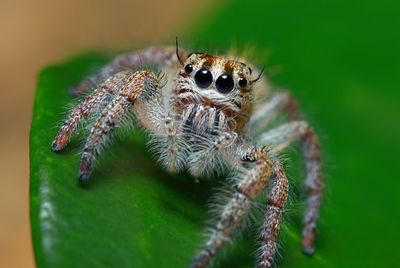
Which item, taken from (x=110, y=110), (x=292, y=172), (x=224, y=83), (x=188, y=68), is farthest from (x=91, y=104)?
(x=292, y=172)

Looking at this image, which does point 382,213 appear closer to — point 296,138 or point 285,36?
point 296,138

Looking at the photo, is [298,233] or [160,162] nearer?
[160,162]

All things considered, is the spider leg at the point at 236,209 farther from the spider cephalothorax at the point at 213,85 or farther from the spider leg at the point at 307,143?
the spider leg at the point at 307,143

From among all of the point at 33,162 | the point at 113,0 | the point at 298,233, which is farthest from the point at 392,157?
the point at 113,0

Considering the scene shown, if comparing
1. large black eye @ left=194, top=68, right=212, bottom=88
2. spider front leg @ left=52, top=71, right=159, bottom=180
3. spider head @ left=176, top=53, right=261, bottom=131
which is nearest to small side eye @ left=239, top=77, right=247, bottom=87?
spider head @ left=176, top=53, right=261, bottom=131

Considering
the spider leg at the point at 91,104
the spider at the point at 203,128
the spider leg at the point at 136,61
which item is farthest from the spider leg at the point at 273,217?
the spider leg at the point at 136,61

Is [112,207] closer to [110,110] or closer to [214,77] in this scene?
[110,110]

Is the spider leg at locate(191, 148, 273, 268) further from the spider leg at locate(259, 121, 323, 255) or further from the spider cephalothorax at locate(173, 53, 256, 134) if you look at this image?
the spider leg at locate(259, 121, 323, 255)
